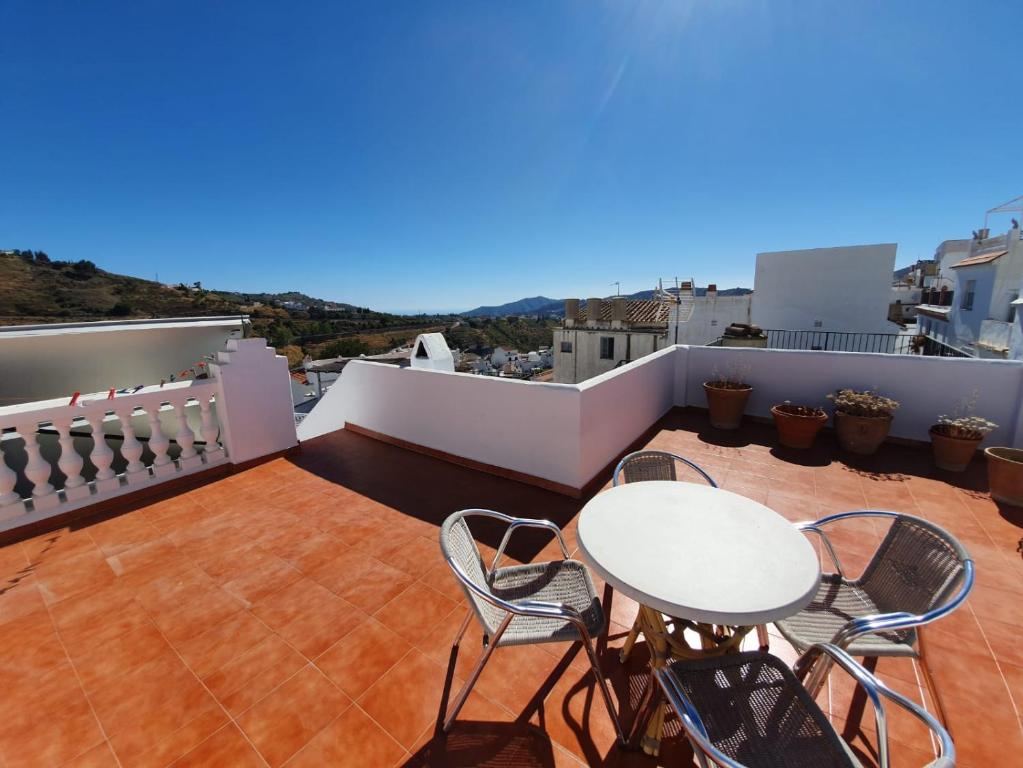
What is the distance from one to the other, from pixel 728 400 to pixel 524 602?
4.44 m

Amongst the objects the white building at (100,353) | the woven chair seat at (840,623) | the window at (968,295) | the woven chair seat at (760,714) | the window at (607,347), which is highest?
the window at (968,295)

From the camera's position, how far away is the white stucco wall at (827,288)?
9.90m

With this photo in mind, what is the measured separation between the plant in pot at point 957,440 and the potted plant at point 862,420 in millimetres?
376

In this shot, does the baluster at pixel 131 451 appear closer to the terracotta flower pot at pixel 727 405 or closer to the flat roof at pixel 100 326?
the flat roof at pixel 100 326

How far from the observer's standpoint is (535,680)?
170cm

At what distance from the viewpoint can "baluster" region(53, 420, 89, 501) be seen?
2.88 m

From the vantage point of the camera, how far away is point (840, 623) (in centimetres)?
149

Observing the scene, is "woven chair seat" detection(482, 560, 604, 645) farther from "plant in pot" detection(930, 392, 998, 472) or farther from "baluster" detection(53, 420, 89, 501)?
"plant in pot" detection(930, 392, 998, 472)

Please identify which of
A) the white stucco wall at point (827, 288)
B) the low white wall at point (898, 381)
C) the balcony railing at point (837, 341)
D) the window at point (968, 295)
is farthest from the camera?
the window at point (968, 295)

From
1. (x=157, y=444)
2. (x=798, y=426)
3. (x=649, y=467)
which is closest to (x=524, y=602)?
(x=649, y=467)

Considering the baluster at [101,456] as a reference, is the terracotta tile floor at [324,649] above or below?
below

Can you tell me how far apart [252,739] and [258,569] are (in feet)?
3.96

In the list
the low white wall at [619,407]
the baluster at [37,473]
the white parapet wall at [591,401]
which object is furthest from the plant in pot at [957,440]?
the baluster at [37,473]

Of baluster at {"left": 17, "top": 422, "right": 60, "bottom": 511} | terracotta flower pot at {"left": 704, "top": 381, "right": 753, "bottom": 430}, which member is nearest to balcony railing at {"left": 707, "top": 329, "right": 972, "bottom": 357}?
terracotta flower pot at {"left": 704, "top": 381, "right": 753, "bottom": 430}
